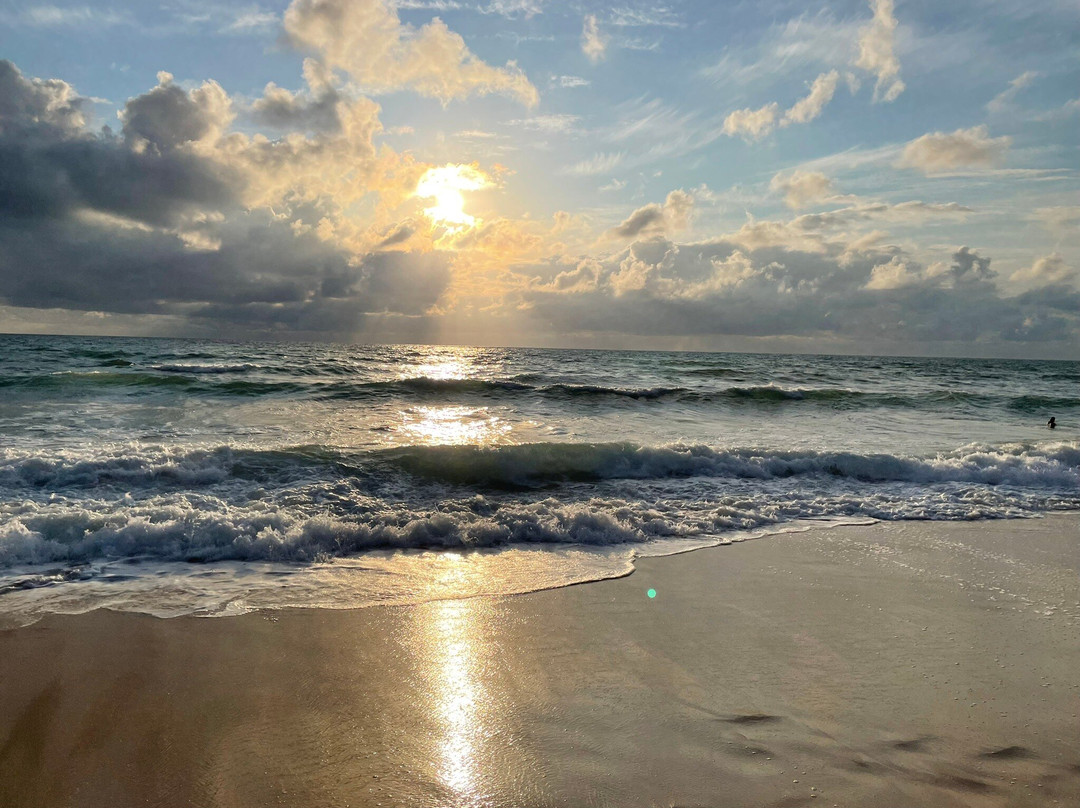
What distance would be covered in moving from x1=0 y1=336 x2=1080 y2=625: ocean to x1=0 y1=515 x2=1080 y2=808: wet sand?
0.87 m

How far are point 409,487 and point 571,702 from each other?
6.37 meters

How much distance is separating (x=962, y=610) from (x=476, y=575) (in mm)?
4453

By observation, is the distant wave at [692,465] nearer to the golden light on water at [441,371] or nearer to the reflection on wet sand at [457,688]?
the reflection on wet sand at [457,688]

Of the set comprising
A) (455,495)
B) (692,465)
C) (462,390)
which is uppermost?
(462,390)

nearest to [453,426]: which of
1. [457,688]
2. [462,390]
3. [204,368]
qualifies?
[462,390]

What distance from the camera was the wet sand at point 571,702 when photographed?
9.70ft

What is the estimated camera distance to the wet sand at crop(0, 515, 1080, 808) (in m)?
2.96

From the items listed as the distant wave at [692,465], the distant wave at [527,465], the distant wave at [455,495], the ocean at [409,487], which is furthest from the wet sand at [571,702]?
the distant wave at [692,465]

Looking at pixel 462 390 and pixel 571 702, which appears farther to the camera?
pixel 462 390

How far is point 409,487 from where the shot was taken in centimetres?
959

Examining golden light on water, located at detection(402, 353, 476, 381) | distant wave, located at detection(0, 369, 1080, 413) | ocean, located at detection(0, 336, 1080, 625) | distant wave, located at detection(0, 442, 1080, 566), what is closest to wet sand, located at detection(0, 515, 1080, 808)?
ocean, located at detection(0, 336, 1080, 625)

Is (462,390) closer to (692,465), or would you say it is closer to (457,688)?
(692,465)

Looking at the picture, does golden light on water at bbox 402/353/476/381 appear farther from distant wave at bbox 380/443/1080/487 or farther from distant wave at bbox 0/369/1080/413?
distant wave at bbox 380/443/1080/487

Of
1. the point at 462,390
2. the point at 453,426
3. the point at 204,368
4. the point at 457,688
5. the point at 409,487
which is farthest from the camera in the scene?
the point at 204,368
